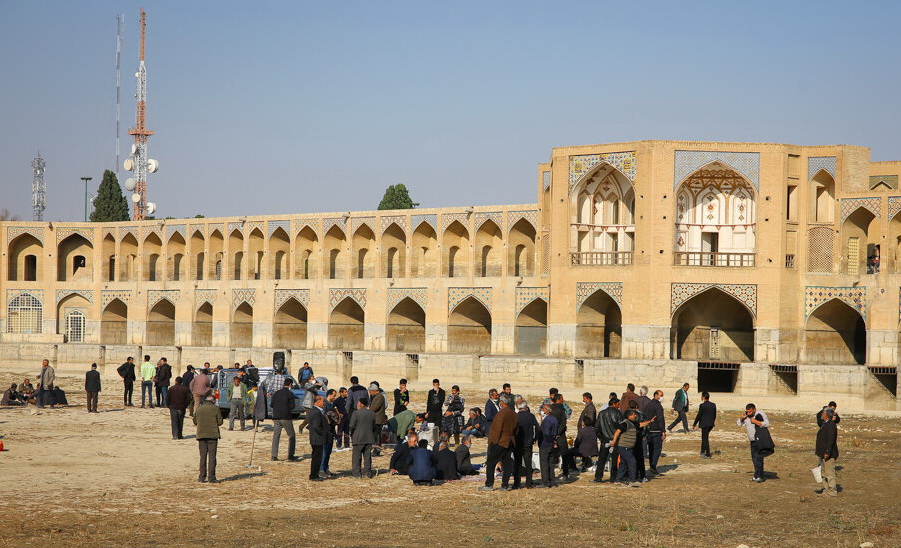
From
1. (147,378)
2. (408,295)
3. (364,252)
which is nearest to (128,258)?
(364,252)

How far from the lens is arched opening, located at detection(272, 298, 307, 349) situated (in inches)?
Answer: 1640

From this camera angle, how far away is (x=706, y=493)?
14.3 meters

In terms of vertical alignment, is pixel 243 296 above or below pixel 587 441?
above

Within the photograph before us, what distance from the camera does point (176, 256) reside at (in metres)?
46.1

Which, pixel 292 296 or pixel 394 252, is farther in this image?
pixel 292 296

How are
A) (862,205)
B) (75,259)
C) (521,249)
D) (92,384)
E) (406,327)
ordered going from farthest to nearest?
(75,259)
(406,327)
(521,249)
(862,205)
(92,384)

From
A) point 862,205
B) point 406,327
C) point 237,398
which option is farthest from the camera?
point 406,327

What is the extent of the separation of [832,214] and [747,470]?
17.5 m

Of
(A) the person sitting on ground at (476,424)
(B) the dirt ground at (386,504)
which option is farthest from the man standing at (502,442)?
(A) the person sitting on ground at (476,424)

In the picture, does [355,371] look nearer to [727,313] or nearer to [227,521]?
[727,313]

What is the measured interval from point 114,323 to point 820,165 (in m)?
28.5

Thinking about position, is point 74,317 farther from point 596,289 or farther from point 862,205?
point 862,205

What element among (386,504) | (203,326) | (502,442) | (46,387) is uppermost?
(203,326)

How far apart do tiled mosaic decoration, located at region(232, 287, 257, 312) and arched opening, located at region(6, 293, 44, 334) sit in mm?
8483
